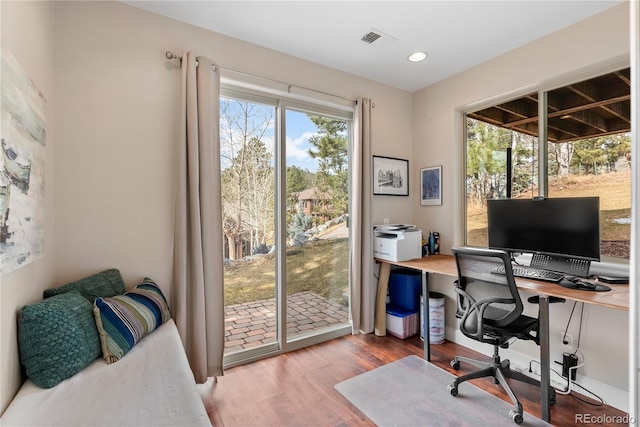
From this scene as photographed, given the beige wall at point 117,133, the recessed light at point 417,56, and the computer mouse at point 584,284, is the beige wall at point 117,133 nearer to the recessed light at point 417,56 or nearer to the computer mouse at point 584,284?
the recessed light at point 417,56

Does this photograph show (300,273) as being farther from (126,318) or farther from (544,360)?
(544,360)

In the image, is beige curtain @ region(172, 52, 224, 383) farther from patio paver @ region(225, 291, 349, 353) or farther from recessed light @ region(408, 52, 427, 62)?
recessed light @ region(408, 52, 427, 62)

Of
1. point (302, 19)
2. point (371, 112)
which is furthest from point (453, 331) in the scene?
point (302, 19)

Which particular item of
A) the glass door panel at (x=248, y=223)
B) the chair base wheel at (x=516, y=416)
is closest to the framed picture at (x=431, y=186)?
the glass door panel at (x=248, y=223)

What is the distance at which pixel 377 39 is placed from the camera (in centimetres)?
240

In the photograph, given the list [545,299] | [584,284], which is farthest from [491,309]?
[584,284]

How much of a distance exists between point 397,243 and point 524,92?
174 centimetres

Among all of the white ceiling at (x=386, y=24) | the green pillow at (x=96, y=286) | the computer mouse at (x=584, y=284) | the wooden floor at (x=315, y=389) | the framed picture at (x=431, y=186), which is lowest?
the wooden floor at (x=315, y=389)

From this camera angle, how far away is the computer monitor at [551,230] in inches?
76.7

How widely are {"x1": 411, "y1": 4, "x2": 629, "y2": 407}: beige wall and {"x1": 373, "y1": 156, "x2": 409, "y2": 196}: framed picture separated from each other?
161 mm

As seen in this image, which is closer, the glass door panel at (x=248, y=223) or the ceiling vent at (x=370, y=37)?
the ceiling vent at (x=370, y=37)

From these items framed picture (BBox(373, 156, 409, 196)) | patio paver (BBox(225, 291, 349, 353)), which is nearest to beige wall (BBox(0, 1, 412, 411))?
patio paver (BBox(225, 291, 349, 353))

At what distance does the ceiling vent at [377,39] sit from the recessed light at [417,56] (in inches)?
12.5

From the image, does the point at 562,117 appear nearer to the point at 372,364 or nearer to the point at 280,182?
the point at 280,182
